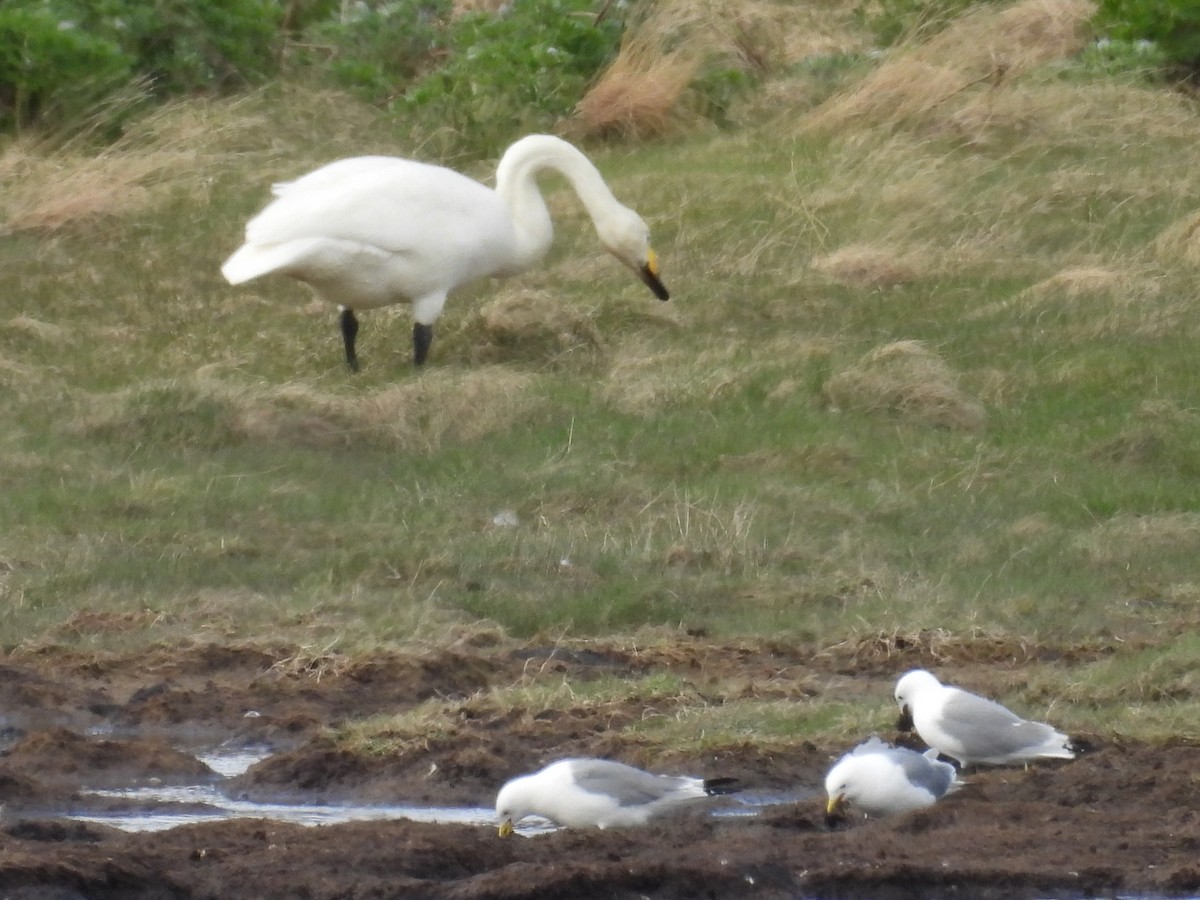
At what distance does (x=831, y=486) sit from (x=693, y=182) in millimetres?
5310

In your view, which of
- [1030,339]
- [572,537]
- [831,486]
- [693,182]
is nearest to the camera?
[572,537]

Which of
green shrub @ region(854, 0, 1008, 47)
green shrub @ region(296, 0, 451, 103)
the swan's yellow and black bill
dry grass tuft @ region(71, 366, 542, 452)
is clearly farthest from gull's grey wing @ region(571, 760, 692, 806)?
green shrub @ region(296, 0, 451, 103)

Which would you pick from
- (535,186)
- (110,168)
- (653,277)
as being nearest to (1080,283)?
(653,277)

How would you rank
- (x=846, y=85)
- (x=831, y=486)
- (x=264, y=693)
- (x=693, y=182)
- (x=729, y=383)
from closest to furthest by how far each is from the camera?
(x=264, y=693), (x=831, y=486), (x=729, y=383), (x=693, y=182), (x=846, y=85)

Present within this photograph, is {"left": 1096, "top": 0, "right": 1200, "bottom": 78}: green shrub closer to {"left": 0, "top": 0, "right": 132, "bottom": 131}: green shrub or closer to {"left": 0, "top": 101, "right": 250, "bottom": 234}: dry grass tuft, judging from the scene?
{"left": 0, "top": 101, "right": 250, "bottom": 234}: dry grass tuft

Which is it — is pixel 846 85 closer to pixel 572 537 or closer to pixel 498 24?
pixel 498 24

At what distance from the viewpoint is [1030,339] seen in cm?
1146

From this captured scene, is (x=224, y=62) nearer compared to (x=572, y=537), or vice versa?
(x=572, y=537)

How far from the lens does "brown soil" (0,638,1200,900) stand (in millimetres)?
4871

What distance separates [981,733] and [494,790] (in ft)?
4.21

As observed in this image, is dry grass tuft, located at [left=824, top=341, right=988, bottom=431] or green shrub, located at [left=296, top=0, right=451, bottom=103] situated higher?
green shrub, located at [left=296, top=0, right=451, bottom=103]

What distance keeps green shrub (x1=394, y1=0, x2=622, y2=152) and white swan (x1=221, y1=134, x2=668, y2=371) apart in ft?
11.8

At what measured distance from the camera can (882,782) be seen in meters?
5.50

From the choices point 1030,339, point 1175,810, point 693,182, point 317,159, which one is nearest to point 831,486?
point 1030,339
